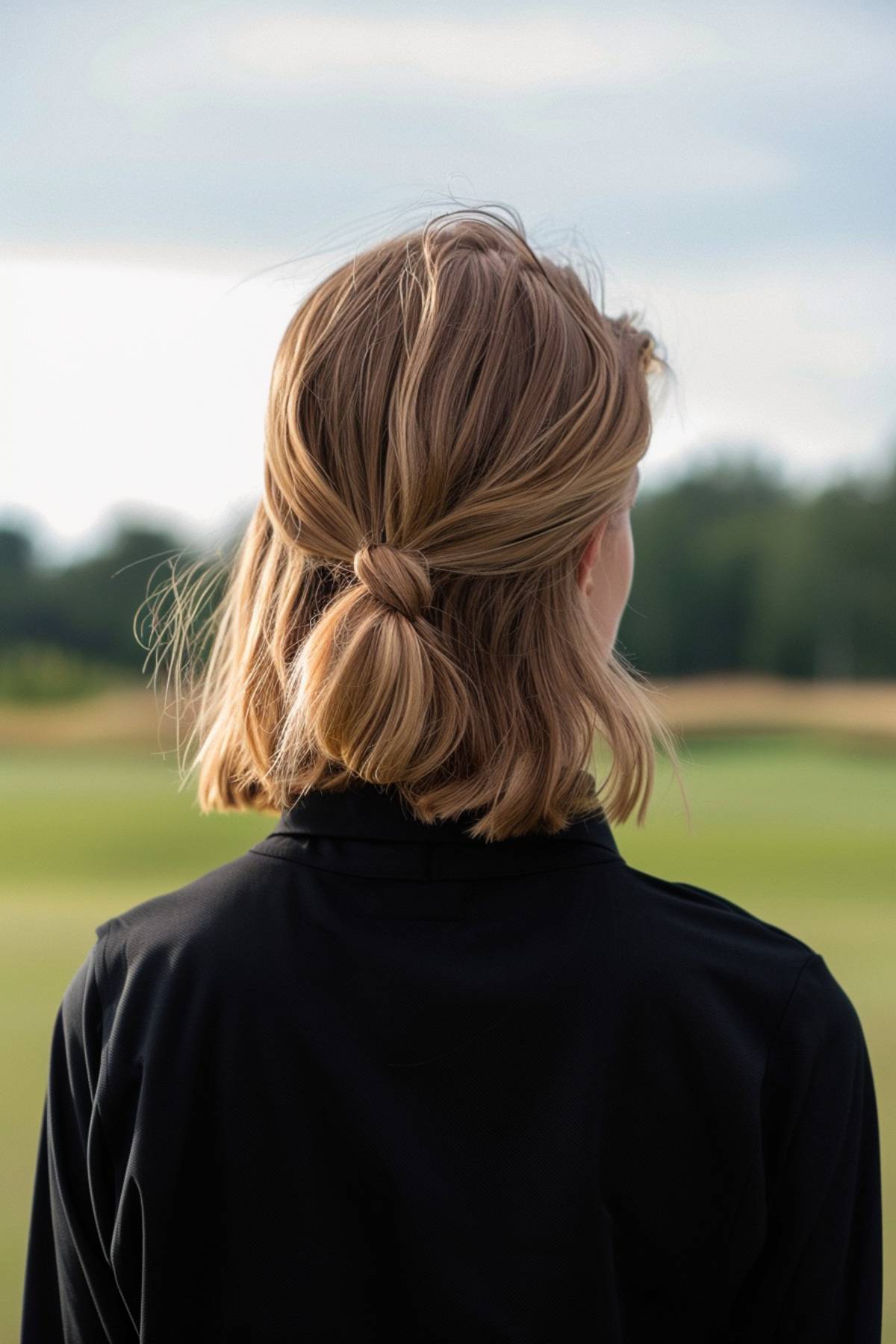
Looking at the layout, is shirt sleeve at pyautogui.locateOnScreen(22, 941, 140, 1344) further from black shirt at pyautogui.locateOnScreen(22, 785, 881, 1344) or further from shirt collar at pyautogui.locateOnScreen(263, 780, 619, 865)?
shirt collar at pyautogui.locateOnScreen(263, 780, 619, 865)

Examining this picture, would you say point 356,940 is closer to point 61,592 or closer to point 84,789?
point 84,789

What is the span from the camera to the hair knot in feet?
3.09

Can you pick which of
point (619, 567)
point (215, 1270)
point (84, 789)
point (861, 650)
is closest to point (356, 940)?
point (215, 1270)

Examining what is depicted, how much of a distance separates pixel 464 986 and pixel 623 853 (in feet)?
31.7

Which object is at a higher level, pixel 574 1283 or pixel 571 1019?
pixel 571 1019

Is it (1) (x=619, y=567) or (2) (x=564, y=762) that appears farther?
(1) (x=619, y=567)

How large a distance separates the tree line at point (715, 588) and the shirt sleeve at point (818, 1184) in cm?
2697

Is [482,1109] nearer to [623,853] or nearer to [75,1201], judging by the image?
[75,1201]

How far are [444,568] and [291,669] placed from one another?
164 millimetres

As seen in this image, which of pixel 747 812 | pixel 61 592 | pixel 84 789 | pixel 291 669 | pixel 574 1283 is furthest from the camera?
pixel 61 592

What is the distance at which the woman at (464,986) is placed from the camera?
0.90 metres

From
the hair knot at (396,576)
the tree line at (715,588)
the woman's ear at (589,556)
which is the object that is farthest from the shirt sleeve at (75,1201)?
the tree line at (715,588)

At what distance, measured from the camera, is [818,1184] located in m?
0.93

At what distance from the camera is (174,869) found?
1402cm
